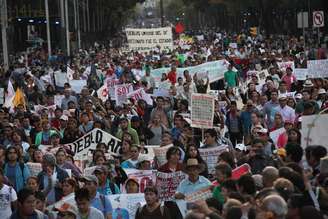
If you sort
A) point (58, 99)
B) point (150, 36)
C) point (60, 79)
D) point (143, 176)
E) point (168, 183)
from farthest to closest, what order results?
point (150, 36), point (60, 79), point (58, 99), point (143, 176), point (168, 183)

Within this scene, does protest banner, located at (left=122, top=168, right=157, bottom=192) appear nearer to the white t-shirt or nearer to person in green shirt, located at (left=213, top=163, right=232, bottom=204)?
the white t-shirt

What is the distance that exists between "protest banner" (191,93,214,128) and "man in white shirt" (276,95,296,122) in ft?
3.97

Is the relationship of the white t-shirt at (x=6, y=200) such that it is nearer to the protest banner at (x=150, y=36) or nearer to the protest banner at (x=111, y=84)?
the protest banner at (x=111, y=84)

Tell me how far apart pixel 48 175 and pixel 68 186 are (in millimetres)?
Answer: 1145

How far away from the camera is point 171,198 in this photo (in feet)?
42.9

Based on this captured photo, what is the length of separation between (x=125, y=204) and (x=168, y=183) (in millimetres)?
707

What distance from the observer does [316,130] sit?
1388 centimetres

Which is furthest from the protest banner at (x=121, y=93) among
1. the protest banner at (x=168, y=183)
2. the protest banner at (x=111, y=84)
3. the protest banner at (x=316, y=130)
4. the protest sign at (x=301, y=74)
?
the protest banner at (x=168, y=183)

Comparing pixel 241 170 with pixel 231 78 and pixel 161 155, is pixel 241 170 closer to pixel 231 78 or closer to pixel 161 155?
pixel 161 155

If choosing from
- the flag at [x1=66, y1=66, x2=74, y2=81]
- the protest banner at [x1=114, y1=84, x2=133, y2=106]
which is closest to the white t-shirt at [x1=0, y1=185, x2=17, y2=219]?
the protest banner at [x1=114, y1=84, x2=133, y2=106]

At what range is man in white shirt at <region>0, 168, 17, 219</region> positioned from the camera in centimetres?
1279

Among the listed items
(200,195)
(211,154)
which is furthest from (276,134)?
(200,195)

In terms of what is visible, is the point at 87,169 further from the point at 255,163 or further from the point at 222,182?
the point at 222,182

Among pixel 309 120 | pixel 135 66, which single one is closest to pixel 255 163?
pixel 309 120
